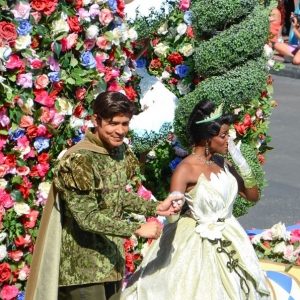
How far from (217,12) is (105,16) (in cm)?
109

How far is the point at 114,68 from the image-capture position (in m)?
5.02

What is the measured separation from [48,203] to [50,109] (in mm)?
788

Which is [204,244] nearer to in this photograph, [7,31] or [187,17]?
[7,31]

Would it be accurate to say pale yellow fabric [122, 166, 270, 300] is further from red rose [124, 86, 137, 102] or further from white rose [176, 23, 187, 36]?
white rose [176, 23, 187, 36]

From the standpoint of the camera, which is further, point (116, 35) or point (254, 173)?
point (254, 173)

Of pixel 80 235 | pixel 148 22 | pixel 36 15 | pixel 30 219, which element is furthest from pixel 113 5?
pixel 80 235

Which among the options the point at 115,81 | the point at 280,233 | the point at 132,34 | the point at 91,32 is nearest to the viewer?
the point at 91,32

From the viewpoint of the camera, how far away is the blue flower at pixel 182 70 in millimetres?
6270

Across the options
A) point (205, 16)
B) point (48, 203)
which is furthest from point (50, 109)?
point (205, 16)

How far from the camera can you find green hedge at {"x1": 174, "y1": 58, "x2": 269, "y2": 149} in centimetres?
570

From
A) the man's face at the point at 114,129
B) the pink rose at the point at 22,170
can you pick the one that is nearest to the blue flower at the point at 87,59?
the pink rose at the point at 22,170

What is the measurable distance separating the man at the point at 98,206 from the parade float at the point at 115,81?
0.57m

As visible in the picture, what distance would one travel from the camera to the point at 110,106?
3902mm

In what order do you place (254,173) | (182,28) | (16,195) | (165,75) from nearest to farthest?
(16,195), (254,173), (182,28), (165,75)
